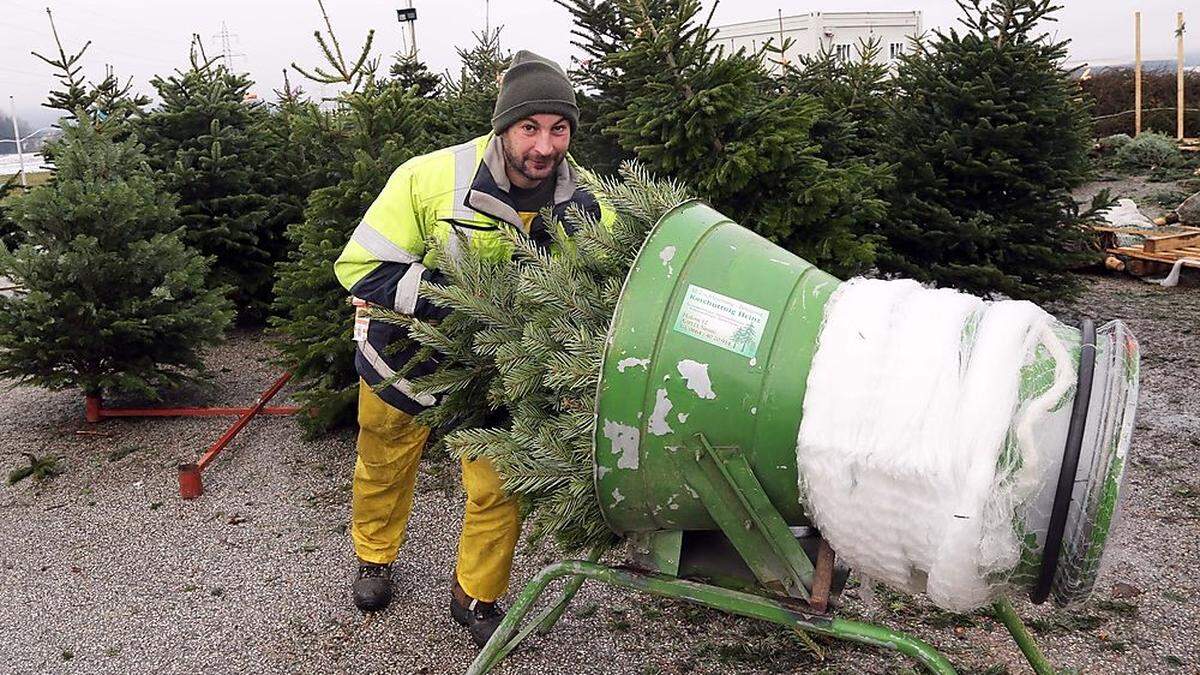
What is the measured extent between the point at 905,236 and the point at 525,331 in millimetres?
4446

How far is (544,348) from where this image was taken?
2029mm

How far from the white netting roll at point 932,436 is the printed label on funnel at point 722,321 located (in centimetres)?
14

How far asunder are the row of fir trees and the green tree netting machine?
57 centimetres

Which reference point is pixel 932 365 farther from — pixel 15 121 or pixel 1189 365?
pixel 15 121

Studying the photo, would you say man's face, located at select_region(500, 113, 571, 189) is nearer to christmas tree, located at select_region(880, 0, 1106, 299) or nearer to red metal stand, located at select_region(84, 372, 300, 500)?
red metal stand, located at select_region(84, 372, 300, 500)

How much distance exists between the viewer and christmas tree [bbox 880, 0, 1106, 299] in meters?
5.76

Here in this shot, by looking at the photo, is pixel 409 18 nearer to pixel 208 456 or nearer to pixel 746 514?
pixel 208 456

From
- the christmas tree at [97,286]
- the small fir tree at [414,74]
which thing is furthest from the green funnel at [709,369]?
the small fir tree at [414,74]

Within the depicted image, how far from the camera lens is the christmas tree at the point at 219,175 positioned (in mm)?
6695

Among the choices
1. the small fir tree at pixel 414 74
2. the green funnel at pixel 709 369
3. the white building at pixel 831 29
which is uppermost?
the white building at pixel 831 29

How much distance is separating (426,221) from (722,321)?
4.02 feet

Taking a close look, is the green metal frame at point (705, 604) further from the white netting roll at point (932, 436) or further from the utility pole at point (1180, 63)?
the utility pole at point (1180, 63)

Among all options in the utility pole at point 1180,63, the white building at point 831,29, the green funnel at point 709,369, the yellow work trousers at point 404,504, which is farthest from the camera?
the white building at point 831,29

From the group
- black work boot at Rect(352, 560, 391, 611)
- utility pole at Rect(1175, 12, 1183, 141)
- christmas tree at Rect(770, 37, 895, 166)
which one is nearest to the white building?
utility pole at Rect(1175, 12, 1183, 141)
